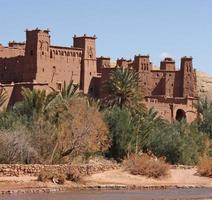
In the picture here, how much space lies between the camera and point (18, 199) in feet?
91.8

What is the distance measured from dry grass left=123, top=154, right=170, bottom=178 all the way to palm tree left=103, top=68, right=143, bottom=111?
65.4 ft

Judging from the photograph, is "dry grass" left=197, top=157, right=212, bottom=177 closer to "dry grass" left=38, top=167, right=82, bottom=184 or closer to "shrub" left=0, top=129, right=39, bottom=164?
"dry grass" left=38, top=167, right=82, bottom=184

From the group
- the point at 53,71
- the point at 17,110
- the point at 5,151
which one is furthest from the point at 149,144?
the point at 53,71

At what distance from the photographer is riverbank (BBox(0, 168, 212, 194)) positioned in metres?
32.7

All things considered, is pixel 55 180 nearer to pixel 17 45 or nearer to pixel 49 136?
pixel 49 136

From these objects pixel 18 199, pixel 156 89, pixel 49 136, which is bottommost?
pixel 18 199

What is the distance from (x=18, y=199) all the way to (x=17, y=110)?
2235 centimetres

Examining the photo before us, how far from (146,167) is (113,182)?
350 cm

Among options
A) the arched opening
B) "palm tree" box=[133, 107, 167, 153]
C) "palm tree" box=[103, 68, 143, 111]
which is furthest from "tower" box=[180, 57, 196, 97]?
"palm tree" box=[133, 107, 167, 153]

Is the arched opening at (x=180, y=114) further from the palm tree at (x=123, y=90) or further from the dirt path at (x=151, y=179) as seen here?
the dirt path at (x=151, y=179)

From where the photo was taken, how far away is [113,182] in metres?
37.9

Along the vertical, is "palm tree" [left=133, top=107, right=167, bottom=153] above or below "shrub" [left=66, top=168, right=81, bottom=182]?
above

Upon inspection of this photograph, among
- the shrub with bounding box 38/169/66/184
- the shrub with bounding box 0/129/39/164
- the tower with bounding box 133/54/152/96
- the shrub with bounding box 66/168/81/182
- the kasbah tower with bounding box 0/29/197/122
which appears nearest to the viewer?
the shrub with bounding box 38/169/66/184

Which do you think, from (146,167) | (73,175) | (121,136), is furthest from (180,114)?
(73,175)
